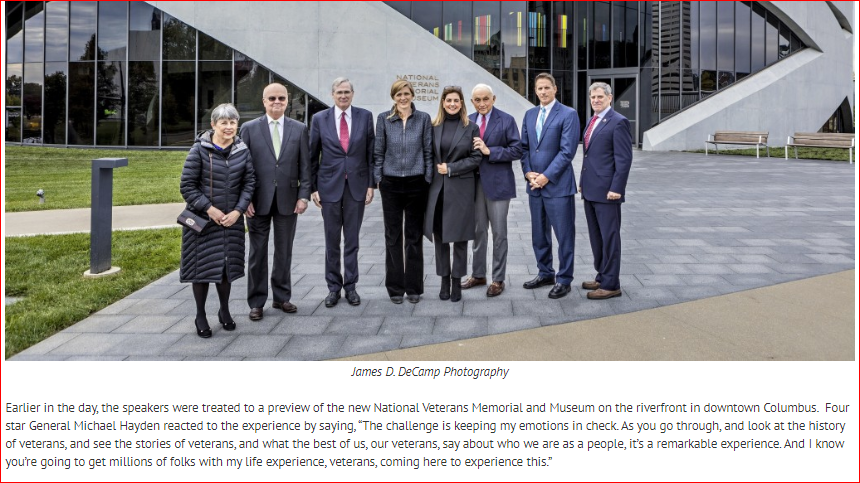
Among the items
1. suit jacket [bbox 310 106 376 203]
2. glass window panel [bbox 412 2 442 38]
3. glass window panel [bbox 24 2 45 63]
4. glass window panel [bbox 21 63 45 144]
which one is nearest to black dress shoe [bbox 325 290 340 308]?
suit jacket [bbox 310 106 376 203]

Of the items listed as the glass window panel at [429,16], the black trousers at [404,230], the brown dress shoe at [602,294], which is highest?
the glass window panel at [429,16]

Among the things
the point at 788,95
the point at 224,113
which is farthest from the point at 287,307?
the point at 788,95

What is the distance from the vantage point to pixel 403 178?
569 centimetres

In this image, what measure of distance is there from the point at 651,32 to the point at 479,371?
2719 cm

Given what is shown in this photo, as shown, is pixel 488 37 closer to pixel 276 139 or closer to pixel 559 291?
pixel 559 291

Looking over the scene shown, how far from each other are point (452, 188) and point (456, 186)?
4 centimetres

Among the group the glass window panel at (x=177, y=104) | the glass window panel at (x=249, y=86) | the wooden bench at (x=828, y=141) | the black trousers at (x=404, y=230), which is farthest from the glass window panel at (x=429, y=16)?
the black trousers at (x=404, y=230)

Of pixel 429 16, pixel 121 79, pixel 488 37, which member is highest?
pixel 429 16

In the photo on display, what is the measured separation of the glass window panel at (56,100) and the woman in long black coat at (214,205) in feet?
70.5

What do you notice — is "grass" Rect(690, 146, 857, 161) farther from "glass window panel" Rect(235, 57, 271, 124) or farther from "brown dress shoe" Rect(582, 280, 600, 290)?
"brown dress shoe" Rect(582, 280, 600, 290)

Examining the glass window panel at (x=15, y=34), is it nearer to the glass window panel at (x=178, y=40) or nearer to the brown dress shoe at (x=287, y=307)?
the glass window panel at (x=178, y=40)

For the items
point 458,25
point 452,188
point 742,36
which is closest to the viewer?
point 452,188

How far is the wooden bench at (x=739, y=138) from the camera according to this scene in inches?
945

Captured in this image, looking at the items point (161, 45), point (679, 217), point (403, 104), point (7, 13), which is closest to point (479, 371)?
point (403, 104)
